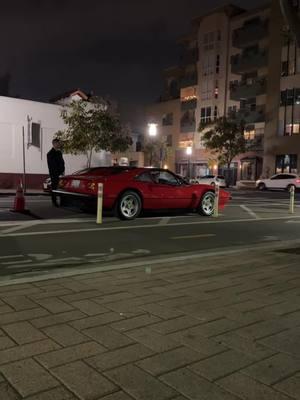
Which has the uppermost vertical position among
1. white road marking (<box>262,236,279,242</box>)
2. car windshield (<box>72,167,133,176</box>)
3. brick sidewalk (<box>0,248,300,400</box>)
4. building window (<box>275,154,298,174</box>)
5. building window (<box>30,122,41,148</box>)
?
building window (<box>30,122,41,148</box>)

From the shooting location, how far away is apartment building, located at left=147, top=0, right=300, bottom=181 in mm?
49500

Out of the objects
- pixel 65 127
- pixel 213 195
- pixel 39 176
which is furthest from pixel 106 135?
pixel 213 195

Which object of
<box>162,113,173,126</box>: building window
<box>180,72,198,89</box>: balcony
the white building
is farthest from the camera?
<box>162,113,173,126</box>: building window

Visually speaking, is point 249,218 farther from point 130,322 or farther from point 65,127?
point 65,127

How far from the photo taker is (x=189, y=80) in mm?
62000

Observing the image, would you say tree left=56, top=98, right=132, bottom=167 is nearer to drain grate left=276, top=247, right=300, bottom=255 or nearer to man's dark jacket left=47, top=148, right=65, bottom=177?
man's dark jacket left=47, top=148, right=65, bottom=177

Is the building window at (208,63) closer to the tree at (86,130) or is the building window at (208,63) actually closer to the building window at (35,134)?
the tree at (86,130)

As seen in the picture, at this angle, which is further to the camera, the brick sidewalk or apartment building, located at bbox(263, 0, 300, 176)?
apartment building, located at bbox(263, 0, 300, 176)

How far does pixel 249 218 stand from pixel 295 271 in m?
7.71

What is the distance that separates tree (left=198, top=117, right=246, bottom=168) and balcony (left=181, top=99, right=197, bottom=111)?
11.4 m

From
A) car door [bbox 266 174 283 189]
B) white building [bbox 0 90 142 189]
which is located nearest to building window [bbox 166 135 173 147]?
car door [bbox 266 174 283 189]

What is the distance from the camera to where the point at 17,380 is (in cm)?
307

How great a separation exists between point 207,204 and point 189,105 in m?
49.2

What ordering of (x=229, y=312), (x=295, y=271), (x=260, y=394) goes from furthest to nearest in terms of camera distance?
1. (x=295, y=271)
2. (x=229, y=312)
3. (x=260, y=394)
